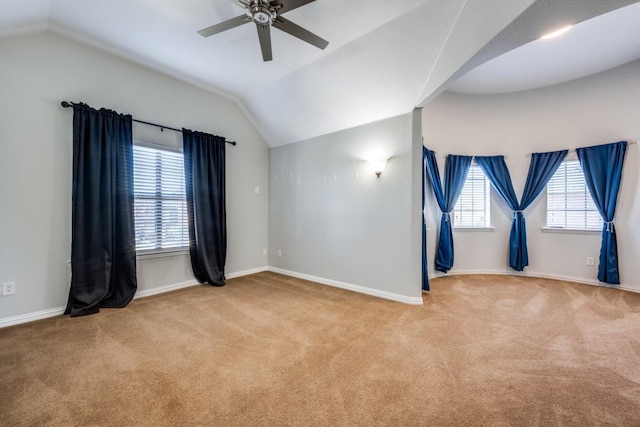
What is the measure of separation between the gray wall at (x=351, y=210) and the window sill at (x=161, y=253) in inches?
61.5

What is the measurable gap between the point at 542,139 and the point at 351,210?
3664 millimetres

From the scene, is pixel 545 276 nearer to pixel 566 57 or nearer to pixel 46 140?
pixel 566 57

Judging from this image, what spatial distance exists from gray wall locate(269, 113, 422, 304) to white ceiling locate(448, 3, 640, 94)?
6.00 feet

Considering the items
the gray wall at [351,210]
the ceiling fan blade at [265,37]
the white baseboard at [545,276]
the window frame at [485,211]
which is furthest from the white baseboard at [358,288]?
the ceiling fan blade at [265,37]

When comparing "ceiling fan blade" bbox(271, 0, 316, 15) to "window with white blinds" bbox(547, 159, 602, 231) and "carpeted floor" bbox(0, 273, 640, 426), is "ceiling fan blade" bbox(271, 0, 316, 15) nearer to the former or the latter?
"carpeted floor" bbox(0, 273, 640, 426)

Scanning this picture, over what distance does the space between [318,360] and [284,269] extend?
2.71m

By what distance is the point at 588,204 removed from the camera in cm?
416

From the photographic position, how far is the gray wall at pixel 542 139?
3775mm

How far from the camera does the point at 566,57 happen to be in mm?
3510

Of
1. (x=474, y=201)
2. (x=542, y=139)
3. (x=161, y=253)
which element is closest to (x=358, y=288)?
(x=161, y=253)

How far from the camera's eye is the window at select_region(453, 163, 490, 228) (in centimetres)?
479

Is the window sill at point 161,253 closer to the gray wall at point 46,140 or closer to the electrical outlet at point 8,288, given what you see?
the gray wall at point 46,140

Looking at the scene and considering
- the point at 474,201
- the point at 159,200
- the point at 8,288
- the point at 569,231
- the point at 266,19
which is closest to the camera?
the point at 266,19

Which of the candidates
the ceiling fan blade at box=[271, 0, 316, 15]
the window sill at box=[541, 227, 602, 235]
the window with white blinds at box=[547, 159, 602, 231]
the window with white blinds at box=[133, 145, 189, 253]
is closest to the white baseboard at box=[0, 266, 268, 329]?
the window with white blinds at box=[133, 145, 189, 253]
